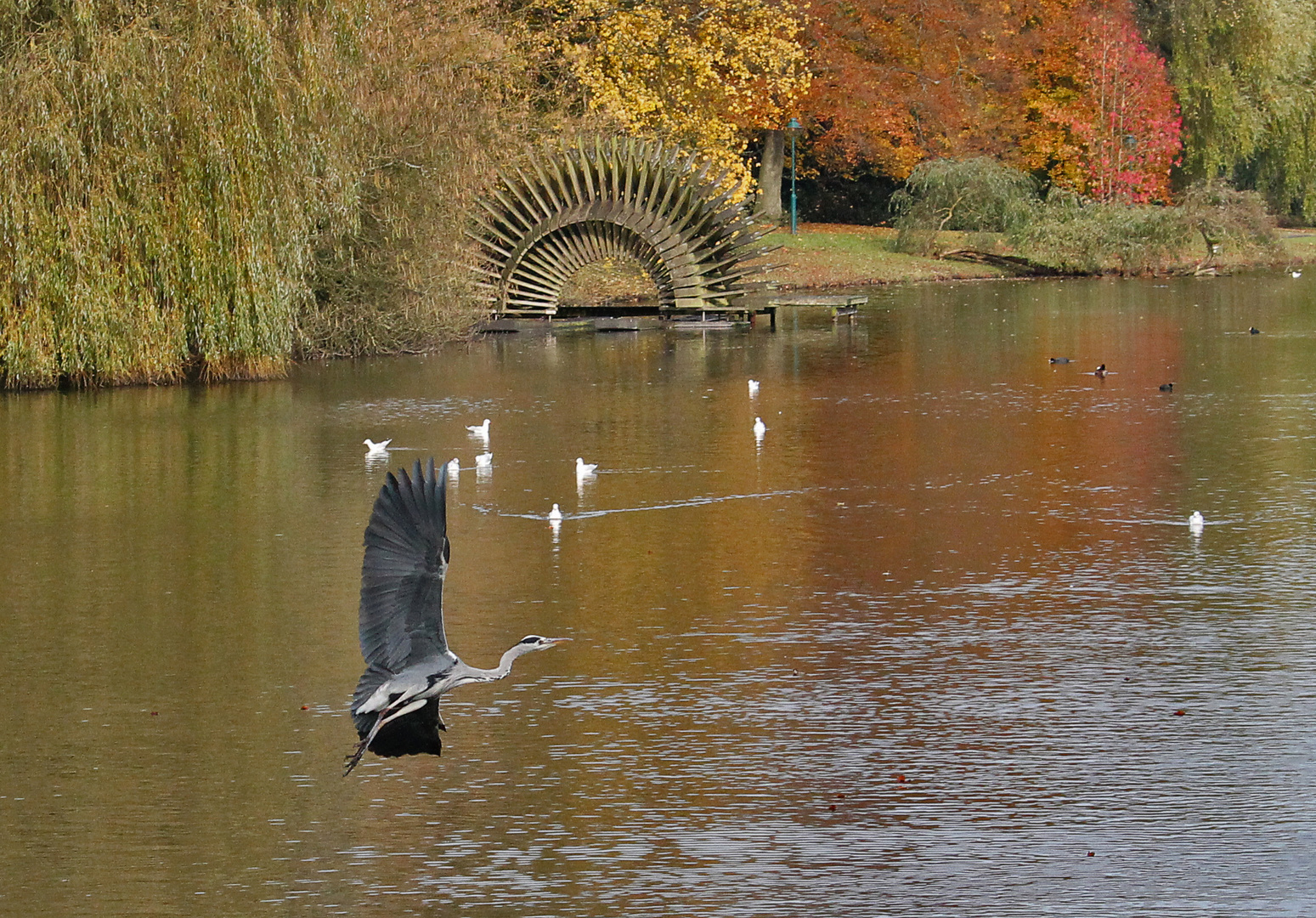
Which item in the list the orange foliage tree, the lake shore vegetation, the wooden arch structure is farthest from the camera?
the orange foliage tree

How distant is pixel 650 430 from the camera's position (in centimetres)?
1964

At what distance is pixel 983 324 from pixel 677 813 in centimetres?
2484

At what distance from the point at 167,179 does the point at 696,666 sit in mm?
14377

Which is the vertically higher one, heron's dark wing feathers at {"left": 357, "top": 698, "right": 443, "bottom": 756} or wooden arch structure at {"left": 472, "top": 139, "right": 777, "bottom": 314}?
wooden arch structure at {"left": 472, "top": 139, "right": 777, "bottom": 314}

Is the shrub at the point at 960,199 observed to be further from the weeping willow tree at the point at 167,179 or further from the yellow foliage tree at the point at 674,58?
the weeping willow tree at the point at 167,179

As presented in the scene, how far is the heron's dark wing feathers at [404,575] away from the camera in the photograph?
7.07 meters

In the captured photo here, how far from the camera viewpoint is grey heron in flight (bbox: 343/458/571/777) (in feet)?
22.8

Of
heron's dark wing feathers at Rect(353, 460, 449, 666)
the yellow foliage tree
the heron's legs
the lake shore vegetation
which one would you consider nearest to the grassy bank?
the lake shore vegetation

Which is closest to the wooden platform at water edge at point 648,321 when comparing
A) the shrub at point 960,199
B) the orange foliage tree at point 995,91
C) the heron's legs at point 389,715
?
the shrub at point 960,199

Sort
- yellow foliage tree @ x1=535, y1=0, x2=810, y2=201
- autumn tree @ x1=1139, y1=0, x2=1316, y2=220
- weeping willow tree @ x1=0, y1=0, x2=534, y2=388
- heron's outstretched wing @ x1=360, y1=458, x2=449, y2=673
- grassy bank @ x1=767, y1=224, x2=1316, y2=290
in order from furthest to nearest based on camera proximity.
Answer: autumn tree @ x1=1139, y1=0, x2=1316, y2=220 < grassy bank @ x1=767, y1=224, x2=1316, y2=290 < yellow foliage tree @ x1=535, y1=0, x2=810, y2=201 < weeping willow tree @ x1=0, y1=0, x2=534, y2=388 < heron's outstretched wing @ x1=360, y1=458, x2=449, y2=673

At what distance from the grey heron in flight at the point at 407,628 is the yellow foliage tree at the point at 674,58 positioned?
30781mm

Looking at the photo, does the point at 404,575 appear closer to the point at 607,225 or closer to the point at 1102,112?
the point at 607,225

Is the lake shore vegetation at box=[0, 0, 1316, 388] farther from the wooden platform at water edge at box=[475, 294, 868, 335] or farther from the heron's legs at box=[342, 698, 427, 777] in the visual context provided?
the heron's legs at box=[342, 698, 427, 777]

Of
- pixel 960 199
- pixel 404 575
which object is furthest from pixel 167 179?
pixel 960 199
